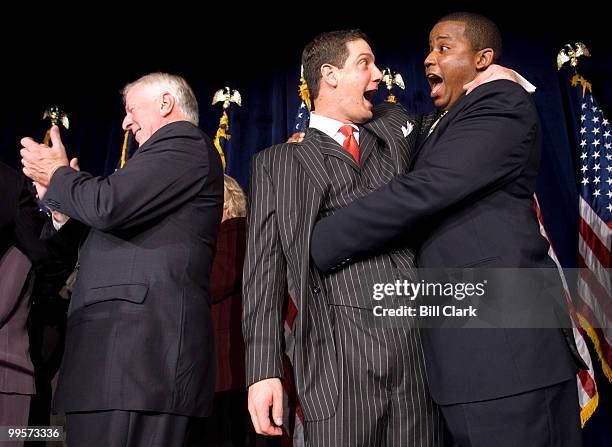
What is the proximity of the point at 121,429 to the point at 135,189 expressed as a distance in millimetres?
574

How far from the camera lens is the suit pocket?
162cm

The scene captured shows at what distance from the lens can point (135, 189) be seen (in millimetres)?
1675

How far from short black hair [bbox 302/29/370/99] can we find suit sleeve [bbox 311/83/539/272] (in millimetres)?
563

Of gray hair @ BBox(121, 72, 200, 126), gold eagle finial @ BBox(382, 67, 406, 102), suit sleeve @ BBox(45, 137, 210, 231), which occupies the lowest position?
suit sleeve @ BBox(45, 137, 210, 231)

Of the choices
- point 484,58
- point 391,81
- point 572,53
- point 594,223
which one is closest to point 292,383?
point 484,58

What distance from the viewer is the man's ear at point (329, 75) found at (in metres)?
1.99

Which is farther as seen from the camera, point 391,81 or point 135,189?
point 391,81

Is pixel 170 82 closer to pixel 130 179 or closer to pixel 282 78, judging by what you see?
pixel 130 179

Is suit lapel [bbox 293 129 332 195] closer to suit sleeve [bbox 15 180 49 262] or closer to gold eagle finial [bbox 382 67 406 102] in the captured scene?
suit sleeve [bbox 15 180 49 262]

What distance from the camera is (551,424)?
4.56 ft

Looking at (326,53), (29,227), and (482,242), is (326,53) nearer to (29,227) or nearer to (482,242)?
(482,242)

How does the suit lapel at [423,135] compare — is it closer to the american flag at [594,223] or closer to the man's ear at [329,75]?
the man's ear at [329,75]

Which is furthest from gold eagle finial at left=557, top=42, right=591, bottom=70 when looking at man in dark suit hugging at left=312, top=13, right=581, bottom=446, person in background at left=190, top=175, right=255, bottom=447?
man in dark suit hugging at left=312, top=13, right=581, bottom=446

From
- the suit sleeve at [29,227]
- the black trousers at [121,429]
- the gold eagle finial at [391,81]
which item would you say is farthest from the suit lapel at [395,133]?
the gold eagle finial at [391,81]
